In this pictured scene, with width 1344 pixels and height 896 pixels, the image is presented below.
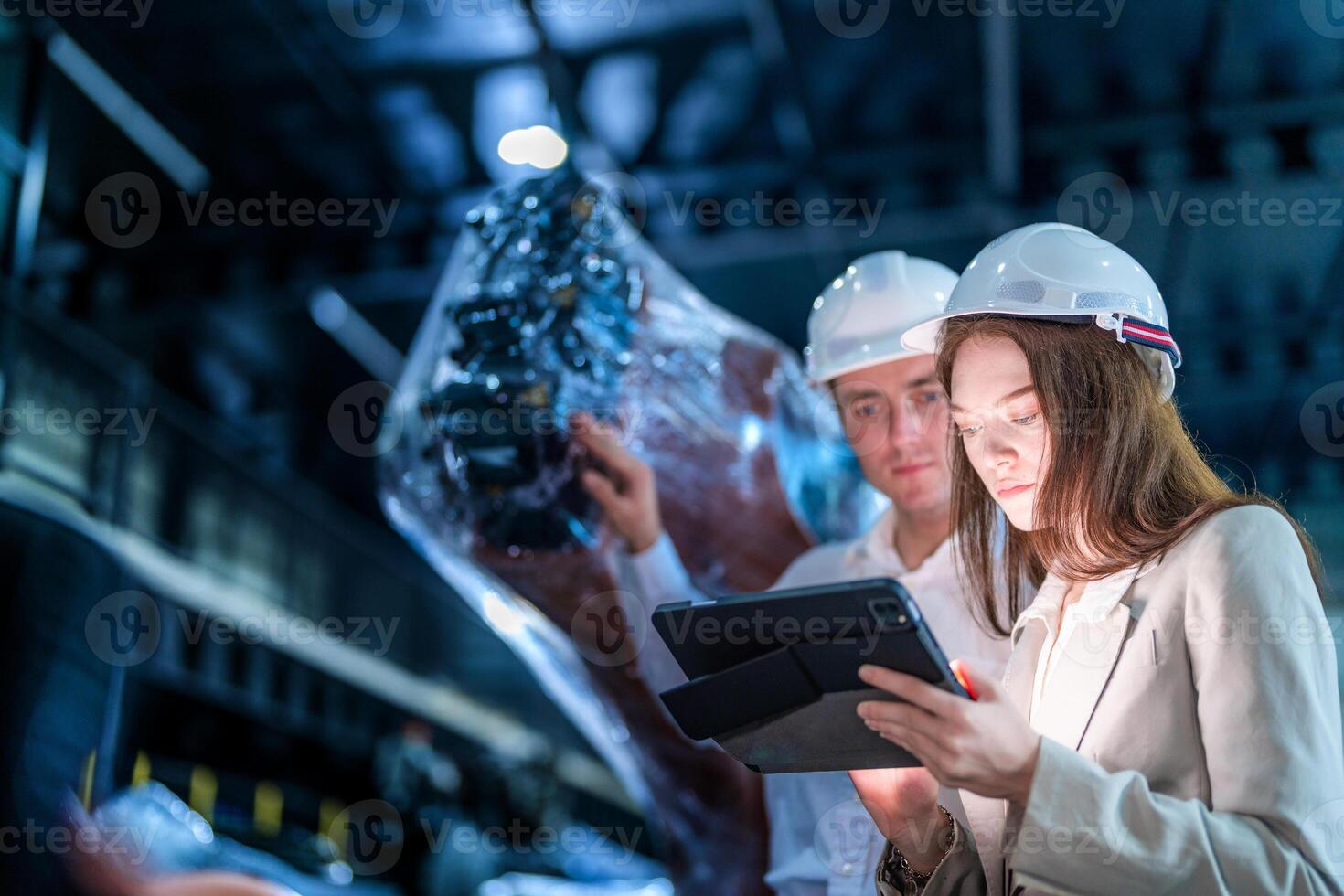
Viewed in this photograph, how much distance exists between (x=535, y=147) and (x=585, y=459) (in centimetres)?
404

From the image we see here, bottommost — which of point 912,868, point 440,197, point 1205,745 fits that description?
point 912,868

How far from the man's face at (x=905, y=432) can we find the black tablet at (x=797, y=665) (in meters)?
1.29

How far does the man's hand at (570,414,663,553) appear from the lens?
3.26 metres

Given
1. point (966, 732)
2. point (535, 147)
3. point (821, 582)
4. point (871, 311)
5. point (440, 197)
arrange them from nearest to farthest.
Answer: point (966, 732), point (821, 582), point (871, 311), point (535, 147), point (440, 197)

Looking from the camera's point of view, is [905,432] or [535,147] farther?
[535,147]

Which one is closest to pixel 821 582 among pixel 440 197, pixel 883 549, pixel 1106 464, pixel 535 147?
pixel 883 549

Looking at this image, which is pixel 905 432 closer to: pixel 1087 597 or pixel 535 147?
pixel 1087 597

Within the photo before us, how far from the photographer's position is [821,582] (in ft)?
9.31

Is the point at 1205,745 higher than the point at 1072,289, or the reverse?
the point at 1072,289

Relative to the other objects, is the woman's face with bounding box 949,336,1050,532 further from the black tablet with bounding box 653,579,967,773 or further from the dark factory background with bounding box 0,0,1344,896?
the dark factory background with bounding box 0,0,1344,896

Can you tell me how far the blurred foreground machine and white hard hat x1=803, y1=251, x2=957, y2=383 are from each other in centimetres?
51

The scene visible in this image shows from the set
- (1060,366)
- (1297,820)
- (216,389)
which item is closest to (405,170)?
(216,389)

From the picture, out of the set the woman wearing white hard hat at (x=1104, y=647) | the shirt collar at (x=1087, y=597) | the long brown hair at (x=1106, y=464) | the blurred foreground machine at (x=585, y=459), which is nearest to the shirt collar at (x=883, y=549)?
the blurred foreground machine at (x=585, y=459)

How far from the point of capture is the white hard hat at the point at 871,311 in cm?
313
